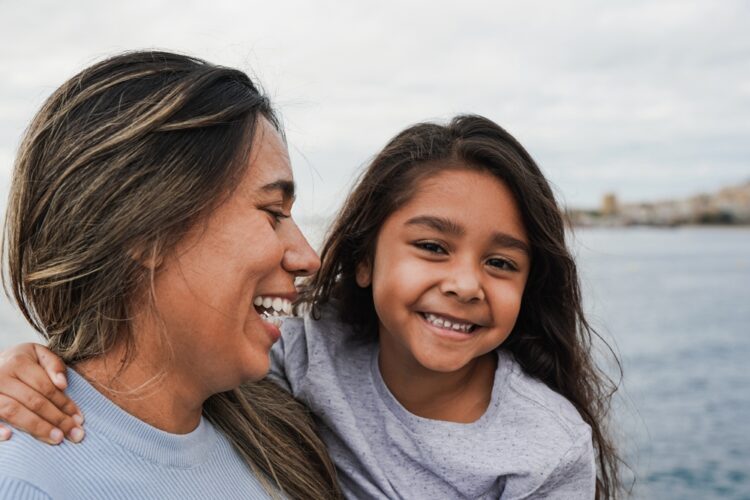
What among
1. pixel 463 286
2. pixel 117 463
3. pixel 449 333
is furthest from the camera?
pixel 449 333

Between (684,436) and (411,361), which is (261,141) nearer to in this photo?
(411,361)

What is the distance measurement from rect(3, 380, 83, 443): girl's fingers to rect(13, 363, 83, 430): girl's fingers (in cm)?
1

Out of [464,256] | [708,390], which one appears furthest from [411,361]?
[708,390]

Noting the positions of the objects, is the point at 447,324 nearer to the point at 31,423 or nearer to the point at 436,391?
the point at 436,391

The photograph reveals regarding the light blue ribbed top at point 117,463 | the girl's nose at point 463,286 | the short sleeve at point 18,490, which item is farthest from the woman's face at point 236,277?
the girl's nose at point 463,286

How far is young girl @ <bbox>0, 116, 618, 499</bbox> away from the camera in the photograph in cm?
261

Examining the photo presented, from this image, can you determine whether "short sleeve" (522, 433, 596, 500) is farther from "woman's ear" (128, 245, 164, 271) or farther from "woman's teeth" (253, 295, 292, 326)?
"woman's ear" (128, 245, 164, 271)

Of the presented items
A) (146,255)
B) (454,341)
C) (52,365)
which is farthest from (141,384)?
(454,341)

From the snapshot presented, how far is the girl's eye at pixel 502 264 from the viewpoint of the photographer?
270 cm

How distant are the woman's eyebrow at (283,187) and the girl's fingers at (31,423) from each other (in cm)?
72

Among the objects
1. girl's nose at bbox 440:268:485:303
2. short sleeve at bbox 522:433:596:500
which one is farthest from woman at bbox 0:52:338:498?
short sleeve at bbox 522:433:596:500

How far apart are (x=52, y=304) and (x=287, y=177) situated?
0.64m

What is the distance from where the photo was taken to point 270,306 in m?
1.99

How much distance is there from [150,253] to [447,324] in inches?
46.5
